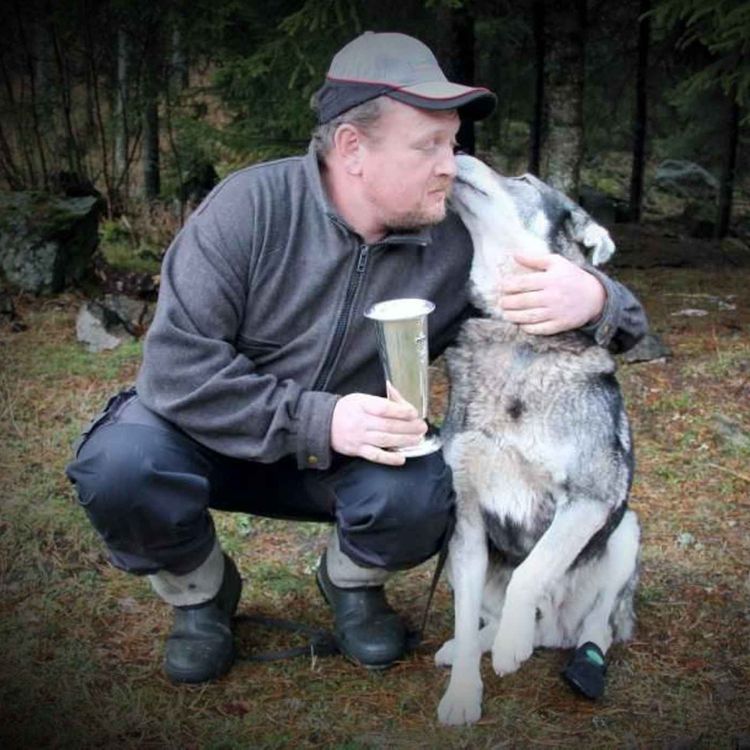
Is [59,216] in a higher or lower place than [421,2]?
lower

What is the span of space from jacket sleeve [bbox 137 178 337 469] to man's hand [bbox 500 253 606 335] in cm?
58

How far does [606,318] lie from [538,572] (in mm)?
682

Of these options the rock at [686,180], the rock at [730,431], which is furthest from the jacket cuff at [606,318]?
the rock at [686,180]

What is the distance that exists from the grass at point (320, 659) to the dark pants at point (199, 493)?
0.36 m

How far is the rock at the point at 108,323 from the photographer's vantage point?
5.76 metres

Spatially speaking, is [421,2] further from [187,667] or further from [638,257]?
[187,667]

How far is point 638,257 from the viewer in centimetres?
816

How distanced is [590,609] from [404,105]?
4.90 feet

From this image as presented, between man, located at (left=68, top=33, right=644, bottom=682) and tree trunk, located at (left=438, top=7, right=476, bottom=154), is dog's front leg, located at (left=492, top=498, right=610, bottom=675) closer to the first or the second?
man, located at (left=68, top=33, right=644, bottom=682)

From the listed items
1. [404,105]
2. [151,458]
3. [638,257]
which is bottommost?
[638,257]

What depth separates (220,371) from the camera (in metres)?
2.45

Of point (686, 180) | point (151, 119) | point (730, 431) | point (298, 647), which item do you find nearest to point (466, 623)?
point (298, 647)

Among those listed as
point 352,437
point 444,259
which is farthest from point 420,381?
point 444,259

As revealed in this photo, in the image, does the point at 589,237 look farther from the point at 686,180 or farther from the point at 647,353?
the point at 686,180
